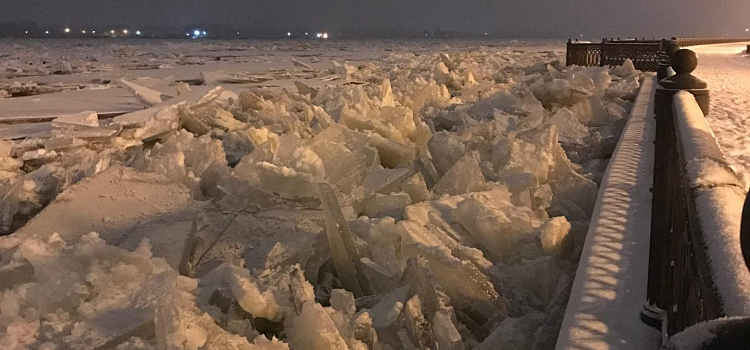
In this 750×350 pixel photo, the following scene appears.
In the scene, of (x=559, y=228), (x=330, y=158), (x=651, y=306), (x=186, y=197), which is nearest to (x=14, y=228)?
(x=186, y=197)

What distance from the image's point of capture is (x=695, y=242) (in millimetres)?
1267

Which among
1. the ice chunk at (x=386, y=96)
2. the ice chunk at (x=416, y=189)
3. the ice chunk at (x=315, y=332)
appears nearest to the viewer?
the ice chunk at (x=315, y=332)

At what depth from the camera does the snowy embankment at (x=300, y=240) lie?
7.79 ft

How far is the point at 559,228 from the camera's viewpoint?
3.18m

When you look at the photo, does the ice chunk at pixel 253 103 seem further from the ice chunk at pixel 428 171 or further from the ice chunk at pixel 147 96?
the ice chunk at pixel 428 171

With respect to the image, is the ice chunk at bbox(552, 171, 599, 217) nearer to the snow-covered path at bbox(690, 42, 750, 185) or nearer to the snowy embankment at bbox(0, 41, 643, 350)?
the snowy embankment at bbox(0, 41, 643, 350)

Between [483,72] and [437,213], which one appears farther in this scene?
[483,72]

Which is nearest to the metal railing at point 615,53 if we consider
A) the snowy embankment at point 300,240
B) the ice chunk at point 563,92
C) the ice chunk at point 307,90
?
the ice chunk at point 563,92

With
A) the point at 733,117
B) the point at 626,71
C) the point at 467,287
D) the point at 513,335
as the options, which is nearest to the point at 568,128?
the point at 733,117

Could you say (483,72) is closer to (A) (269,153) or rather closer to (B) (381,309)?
(A) (269,153)

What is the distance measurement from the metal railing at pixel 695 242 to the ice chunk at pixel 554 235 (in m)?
0.54

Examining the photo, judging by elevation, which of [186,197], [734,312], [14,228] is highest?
[734,312]

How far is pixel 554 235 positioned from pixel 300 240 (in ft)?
4.41

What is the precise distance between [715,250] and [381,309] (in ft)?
5.38
